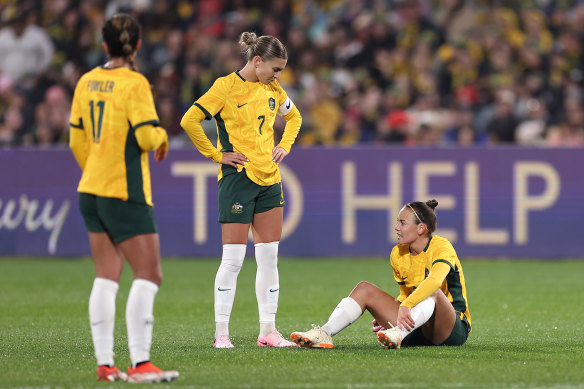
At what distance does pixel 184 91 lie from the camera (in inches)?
658

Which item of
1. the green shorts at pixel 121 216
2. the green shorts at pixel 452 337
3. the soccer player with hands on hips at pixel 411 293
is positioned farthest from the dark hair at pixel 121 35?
the green shorts at pixel 452 337

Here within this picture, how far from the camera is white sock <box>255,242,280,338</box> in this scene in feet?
24.0

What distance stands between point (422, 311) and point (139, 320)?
76.5 inches

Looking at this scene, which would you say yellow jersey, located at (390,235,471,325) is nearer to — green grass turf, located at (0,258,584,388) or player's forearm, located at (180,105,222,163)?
green grass turf, located at (0,258,584,388)

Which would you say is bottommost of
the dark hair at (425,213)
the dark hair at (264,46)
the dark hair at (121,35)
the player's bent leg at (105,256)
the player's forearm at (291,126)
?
the player's bent leg at (105,256)

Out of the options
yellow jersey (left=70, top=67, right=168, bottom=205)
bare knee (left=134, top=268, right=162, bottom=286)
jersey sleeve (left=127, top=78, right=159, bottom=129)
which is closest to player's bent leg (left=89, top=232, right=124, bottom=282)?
bare knee (left=134, top=268, right=162, bottom=286)

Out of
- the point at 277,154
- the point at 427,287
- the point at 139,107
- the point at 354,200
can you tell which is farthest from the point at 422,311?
the point at 354,200

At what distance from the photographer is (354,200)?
14102 millimetres

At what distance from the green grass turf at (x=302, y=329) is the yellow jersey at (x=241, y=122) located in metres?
1.27

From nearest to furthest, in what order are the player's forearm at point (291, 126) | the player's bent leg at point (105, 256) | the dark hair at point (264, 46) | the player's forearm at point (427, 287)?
the player's bent leg at point (105, 256)
the player's forearm at point (427, 287)
the dark hair at point (264, 46)
the player's forearm at point (291, 126)

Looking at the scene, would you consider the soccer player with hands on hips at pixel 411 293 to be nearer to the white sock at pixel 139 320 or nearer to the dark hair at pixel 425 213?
the dark hair at pixel 425 213

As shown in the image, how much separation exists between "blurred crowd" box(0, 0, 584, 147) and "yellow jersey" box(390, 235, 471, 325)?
307 inches

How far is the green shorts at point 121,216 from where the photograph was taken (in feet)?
18.1

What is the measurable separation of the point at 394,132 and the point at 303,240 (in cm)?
221
